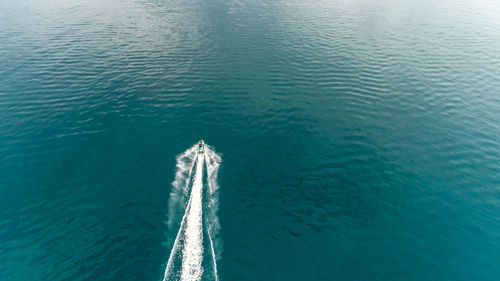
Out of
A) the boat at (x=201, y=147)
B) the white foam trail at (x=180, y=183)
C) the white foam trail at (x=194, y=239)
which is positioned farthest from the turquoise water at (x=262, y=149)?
the boat at (x=201, y=147)

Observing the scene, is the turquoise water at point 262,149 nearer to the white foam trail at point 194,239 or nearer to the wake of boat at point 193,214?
the wake of boat at point 193,214

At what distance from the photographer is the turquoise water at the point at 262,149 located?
46.5 metres

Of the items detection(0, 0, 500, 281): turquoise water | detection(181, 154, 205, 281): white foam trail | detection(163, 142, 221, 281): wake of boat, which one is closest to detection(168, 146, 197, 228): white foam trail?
detection(163, 142, 221, 281): wake of boat

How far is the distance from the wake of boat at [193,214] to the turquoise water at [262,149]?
1.79m

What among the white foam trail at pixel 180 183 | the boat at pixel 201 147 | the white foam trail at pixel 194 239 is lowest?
the white foam trail at pixel 194 239

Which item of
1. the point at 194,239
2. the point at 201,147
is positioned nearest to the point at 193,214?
the point at 194,239

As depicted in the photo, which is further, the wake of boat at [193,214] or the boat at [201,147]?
the boat at [201,147]

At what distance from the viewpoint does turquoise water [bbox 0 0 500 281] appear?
46469mm

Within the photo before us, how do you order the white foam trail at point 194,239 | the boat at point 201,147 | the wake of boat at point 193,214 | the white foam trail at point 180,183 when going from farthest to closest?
the boat at point 201,147 < the white foam trail at point 180,183 < the wake of boat at point 193,214 < the white foam trail at point 194,239

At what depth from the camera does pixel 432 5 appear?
177 metres

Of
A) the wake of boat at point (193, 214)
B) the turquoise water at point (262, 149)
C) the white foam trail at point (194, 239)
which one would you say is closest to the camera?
the white foam trail at point (194, 239)

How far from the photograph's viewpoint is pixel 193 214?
5128 cm

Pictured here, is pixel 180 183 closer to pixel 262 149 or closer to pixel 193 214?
pixel 193 214

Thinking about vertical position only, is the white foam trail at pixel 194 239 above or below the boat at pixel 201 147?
below
